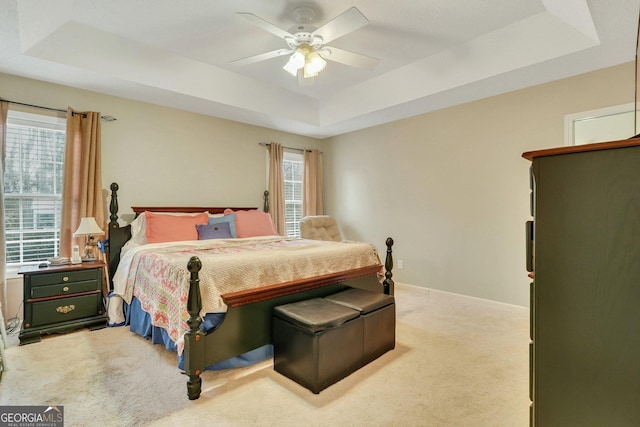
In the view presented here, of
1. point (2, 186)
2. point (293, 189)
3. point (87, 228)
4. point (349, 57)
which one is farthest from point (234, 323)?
point (293, 189)

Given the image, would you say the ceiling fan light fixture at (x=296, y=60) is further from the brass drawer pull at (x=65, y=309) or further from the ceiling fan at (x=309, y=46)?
the brass drawer pull at (x=65, y=309)

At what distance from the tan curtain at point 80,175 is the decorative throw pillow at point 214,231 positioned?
108 cm

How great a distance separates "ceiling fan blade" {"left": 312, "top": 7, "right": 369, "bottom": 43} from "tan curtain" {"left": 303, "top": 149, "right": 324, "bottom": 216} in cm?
317

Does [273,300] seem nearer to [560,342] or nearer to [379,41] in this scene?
[560,342]

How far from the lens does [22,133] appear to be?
3.18 m

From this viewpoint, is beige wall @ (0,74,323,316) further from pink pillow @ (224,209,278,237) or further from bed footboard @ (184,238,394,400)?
bed footboard @ (184,238,394,400)

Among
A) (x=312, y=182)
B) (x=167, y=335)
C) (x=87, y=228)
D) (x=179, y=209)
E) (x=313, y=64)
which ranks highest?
(x=313, y=64)

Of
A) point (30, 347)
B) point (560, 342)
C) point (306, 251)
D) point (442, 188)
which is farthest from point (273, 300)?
point (442, 188)

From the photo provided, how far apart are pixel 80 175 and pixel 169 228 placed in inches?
43.1

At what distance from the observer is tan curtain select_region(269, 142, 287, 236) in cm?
504

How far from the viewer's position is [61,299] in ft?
9.45

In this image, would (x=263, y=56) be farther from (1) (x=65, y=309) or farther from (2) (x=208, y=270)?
(1) (x=65, y=309)

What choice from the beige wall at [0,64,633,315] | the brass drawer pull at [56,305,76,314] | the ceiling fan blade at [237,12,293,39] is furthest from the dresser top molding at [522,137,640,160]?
the brass drawer pull at [56,305,76,314]

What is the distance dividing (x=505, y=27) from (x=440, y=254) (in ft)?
8.86
